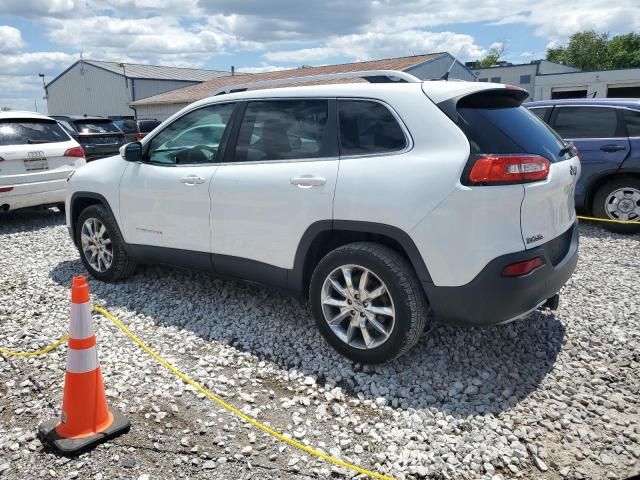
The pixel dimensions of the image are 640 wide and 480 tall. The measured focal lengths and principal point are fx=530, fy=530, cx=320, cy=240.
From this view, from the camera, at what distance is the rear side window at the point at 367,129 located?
3.36m

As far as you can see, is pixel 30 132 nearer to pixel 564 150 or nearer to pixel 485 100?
pixel 485 100

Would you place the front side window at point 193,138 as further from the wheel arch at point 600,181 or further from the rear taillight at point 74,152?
the wheel arch at point 600,181

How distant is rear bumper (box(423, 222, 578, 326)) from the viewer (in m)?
3.02

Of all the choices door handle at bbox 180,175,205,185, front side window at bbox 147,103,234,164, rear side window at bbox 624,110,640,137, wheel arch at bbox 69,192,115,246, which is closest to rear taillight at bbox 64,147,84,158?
wheel arch at bbox 69,192,115,246

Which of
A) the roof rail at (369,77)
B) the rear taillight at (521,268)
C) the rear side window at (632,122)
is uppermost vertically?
the roof rail at (369,77)

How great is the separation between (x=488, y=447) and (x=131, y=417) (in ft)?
6.60

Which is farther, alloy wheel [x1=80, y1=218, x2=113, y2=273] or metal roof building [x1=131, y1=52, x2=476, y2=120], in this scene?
metal roof building [x1=131, y1=52, x2=476, y2=120]

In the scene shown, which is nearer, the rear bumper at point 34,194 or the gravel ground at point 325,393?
the gravel ground at point 325,393

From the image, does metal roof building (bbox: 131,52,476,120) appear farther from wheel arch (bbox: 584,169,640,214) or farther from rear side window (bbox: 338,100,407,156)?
rear side window (bbox: 338,100,407,156)

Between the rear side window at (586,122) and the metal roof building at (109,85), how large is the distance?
3859cm

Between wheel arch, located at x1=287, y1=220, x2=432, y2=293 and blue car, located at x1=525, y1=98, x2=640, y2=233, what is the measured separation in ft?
16.0

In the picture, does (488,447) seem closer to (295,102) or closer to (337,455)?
(337,455)

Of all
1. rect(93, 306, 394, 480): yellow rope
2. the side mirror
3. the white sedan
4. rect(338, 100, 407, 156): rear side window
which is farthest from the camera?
the white sedan

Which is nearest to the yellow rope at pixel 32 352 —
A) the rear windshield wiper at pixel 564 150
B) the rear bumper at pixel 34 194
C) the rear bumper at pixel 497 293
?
the rear bumper at pixel 497 293
